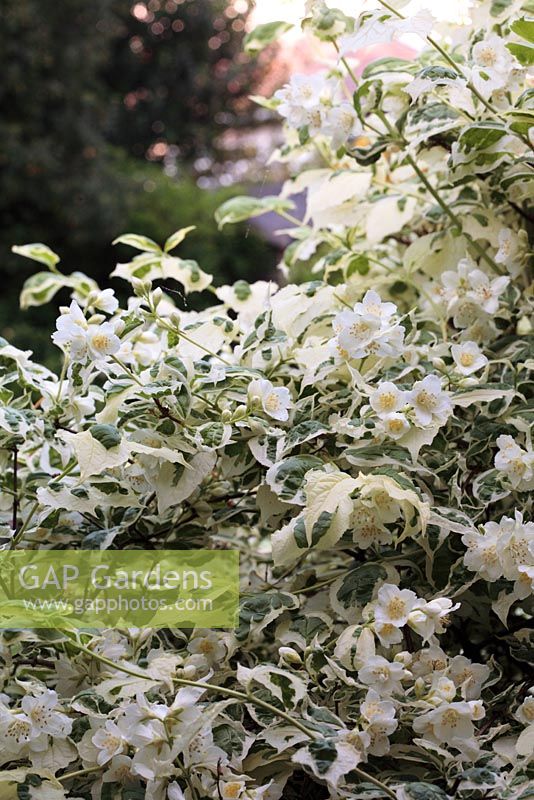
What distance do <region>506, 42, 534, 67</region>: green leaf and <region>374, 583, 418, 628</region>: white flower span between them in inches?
20.1

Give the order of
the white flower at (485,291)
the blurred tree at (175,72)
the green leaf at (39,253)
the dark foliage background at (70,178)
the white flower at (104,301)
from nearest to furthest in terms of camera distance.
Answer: the white flower at (104,301) → the white flower at (485,291) → the green leaf at (39,253) → the dark foliage background at (70,178) → the blurred tree at (175,72)

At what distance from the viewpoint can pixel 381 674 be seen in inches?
28.1

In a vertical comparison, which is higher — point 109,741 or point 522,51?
point 522,51

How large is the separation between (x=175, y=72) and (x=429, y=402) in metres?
9.25

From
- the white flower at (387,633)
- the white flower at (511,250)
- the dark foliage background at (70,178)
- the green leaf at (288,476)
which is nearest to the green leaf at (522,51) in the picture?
the white flower at (511,250)

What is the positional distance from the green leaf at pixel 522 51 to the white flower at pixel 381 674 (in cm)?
57

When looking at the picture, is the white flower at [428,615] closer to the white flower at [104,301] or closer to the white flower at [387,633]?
the white flower at [387,633]

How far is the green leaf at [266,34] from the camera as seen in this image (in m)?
1.17

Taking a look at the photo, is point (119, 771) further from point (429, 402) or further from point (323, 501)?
point (429, 402)

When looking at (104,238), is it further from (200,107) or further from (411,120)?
(411,120)

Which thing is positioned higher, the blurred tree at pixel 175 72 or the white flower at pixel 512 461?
the white flower at pixel 512 461

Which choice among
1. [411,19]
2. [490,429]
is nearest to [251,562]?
[490,429]

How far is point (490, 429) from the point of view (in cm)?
88

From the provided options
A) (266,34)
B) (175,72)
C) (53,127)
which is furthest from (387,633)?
(175,72)
